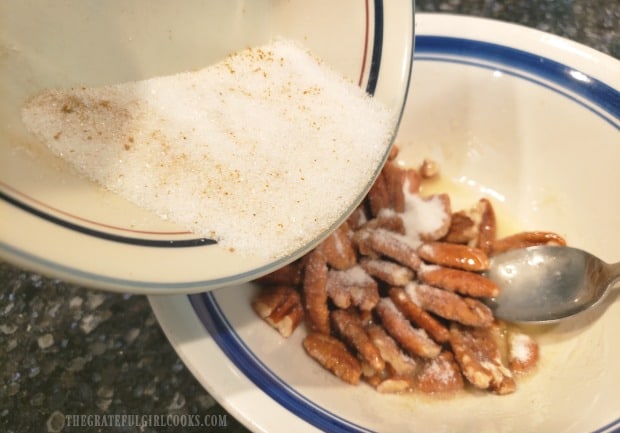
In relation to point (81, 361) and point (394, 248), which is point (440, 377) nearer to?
point (394, 248)

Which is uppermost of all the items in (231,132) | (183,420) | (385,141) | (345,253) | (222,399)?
(385,141)

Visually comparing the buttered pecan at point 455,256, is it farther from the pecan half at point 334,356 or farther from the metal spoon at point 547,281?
the pecan half at point 334,356

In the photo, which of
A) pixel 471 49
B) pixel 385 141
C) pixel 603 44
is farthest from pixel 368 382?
pixel 603 44

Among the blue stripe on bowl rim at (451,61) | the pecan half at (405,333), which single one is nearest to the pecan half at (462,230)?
the pecan half at (405,333)

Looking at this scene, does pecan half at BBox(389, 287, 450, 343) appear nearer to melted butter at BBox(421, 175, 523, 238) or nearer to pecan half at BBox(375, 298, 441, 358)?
pecan half at BBox(375, 298, 441, 358)

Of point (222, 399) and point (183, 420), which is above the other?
point (222, 399)

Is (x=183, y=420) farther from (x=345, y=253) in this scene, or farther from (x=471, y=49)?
(x=471, y=49)
